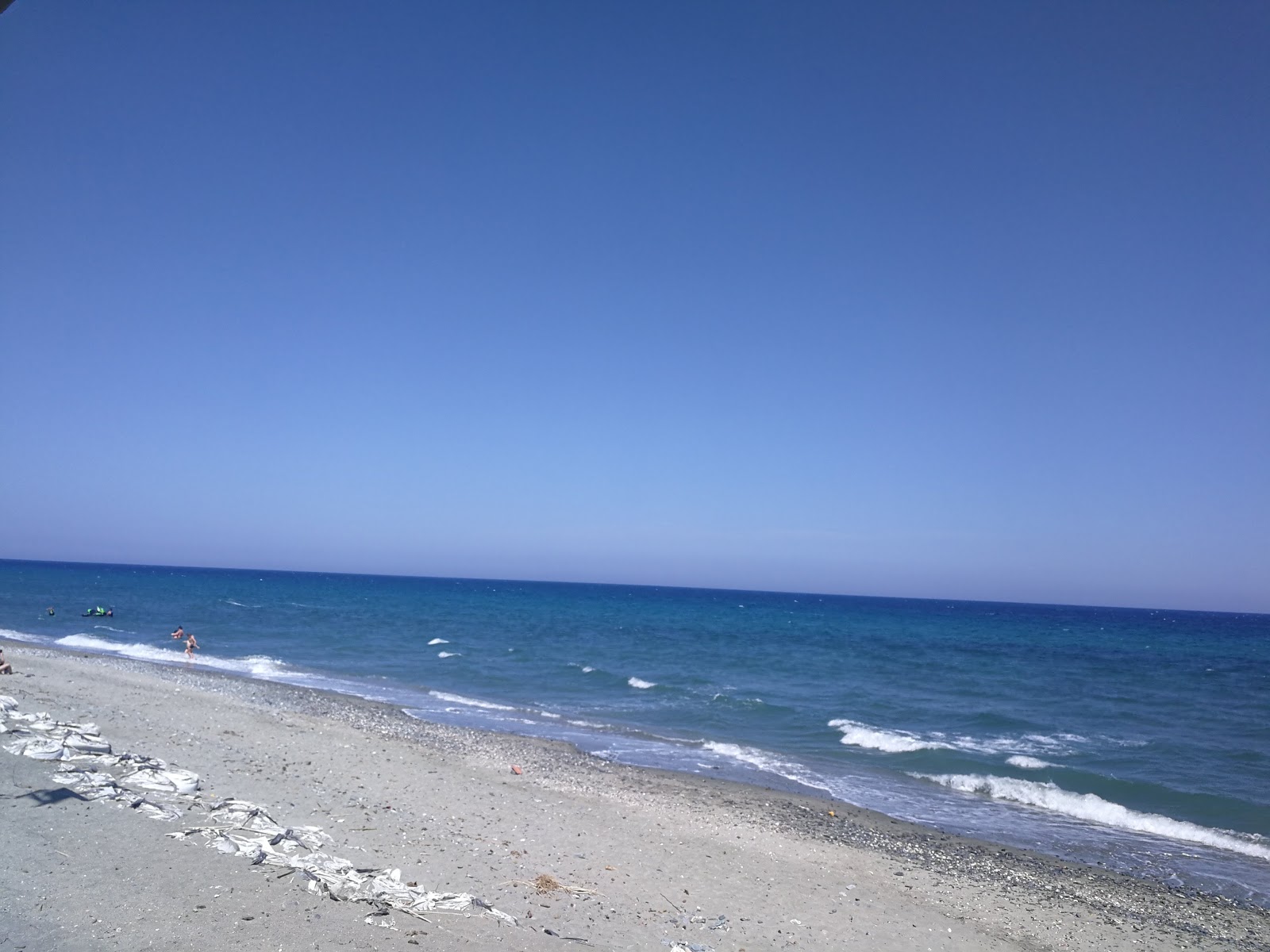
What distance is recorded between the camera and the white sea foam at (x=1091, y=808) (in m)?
14.0

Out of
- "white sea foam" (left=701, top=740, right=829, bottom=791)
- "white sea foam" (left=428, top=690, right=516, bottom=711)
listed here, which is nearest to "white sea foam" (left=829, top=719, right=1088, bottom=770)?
"white sea foam" (left=701, top=740, right=829, bottom=791)

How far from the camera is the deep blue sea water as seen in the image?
15.3 metres

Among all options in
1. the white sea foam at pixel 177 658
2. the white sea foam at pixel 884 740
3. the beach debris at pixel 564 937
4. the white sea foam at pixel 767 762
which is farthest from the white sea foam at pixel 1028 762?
the white sea foam at pixel 177 658

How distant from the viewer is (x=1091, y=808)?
15766mm

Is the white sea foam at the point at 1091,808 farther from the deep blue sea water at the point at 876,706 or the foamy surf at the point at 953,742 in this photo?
the foamy surf at the point at 953,742

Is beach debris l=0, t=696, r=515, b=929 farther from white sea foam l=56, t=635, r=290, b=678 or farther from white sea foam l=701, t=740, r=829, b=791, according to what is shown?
white sea foam l=56, t=635, r=290, b=678

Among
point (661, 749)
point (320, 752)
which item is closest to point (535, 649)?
point (661, 749)

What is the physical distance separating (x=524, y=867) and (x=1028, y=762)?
1463 centimetres

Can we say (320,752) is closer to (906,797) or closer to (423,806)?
(423,806)

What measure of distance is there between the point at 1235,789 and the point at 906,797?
758 centimetres

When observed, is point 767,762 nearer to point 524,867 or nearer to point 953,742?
point 953,742

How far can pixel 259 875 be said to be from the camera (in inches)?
293

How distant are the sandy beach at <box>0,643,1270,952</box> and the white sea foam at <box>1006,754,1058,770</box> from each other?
6654 millimetres

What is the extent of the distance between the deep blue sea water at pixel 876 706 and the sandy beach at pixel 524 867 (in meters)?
2.39
